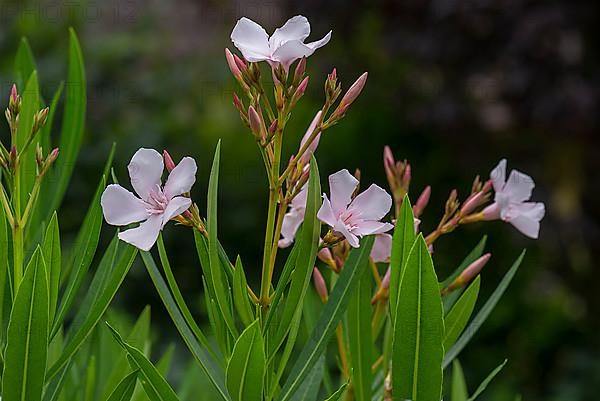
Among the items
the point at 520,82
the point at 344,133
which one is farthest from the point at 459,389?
the point at 344,133

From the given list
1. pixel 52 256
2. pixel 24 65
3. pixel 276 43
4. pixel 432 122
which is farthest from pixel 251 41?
pixel 432 122

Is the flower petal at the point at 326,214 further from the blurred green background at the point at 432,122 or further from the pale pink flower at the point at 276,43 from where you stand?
the blurred green background at the point at 432,122

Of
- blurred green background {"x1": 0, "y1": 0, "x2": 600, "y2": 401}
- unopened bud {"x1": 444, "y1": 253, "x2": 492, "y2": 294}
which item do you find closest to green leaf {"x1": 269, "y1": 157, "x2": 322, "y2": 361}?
unopened bud {"x1": 444, "y1": 253, "x2": 492, "y2": 294}

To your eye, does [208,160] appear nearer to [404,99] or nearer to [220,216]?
[220,216]

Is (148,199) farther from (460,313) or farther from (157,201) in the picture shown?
(460,313)

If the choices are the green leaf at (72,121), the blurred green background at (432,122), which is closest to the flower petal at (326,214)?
the green leaf at (72,121)

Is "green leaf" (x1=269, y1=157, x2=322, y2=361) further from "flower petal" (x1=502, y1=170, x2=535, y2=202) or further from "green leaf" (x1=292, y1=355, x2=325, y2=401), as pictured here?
"flower petal" (x1=502, y1=170, x2=535, y2=202)
